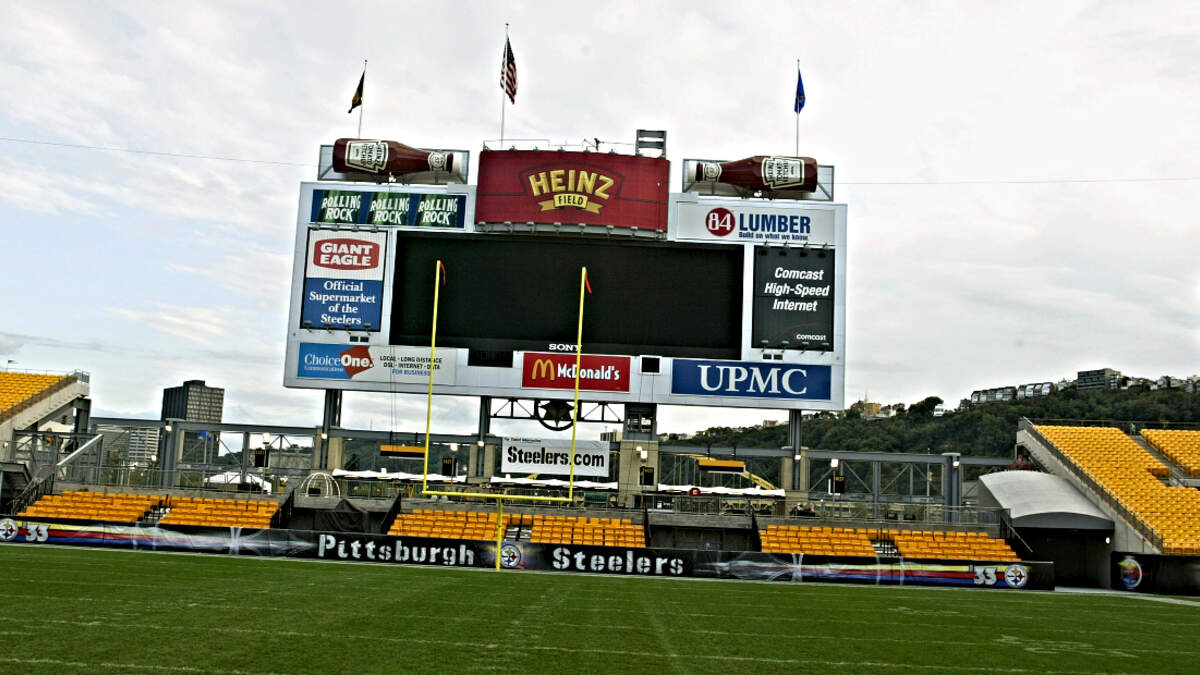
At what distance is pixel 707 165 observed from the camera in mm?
30266

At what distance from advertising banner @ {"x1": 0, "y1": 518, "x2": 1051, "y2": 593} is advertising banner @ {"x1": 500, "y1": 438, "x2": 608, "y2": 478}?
5491mm

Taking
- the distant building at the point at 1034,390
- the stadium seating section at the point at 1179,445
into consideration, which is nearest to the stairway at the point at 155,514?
the stadium seating section at the point at 1179,445

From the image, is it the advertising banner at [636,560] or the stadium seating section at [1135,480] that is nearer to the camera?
the advertising banner at [636,560]

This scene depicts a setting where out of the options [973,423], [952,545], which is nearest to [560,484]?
[952,545]

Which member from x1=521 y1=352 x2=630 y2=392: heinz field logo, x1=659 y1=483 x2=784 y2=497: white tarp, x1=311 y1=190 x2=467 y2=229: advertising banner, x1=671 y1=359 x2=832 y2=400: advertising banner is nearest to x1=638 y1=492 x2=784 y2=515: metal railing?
x1=659 y1=483 x2=784 y2=497: white tarp

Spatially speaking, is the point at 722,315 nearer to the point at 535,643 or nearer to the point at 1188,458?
the point at 1188,458

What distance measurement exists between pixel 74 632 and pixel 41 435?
2528 centimetres

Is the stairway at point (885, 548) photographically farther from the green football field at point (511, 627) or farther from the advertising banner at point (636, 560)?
the green football field at point (511, 627)

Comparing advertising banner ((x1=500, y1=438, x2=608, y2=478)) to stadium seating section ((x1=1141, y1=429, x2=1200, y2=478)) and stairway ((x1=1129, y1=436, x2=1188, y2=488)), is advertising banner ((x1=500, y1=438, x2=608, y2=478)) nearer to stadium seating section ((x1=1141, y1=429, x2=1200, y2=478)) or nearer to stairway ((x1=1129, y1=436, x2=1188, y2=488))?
stairway ((x1=1129, y1=436, x2=1188, y2=488))

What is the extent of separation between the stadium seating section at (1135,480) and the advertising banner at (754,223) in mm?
10575

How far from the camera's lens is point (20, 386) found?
34219 millimetres

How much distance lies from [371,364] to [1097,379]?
73489mm

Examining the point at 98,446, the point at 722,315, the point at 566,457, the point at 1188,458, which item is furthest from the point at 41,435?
the point at 1188,458

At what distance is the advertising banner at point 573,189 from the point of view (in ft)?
95.4
